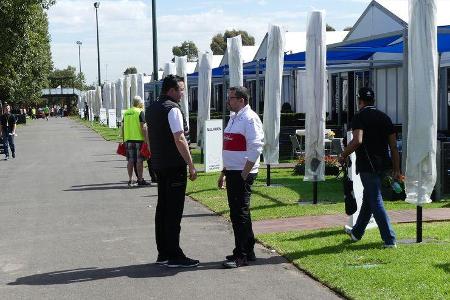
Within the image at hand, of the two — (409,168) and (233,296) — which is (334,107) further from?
(233,296)

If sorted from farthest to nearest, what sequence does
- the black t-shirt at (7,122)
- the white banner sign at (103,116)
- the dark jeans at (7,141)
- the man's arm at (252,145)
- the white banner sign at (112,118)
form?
the white banner sign at (103,116) → the white banner sign at (112,118) → the black t-shirt at (7,122) → the dark jeans at (7,141) → the man's arm at (252,145)

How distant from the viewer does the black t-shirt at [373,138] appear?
7.84 m

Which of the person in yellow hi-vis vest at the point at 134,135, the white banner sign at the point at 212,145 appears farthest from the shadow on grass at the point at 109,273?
the white banner sign at the point at 212,145

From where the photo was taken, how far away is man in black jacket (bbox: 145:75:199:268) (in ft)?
24.9

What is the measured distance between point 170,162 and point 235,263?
4.12ft

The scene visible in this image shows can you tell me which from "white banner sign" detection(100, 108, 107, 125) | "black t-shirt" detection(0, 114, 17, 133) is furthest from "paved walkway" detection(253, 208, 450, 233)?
"white banner sign" detection(100, 108, 107, 125)

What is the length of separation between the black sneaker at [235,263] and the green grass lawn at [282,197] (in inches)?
114

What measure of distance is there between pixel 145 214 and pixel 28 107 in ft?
316

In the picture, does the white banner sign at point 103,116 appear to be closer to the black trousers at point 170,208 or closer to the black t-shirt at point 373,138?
the black trousers at point 170,208

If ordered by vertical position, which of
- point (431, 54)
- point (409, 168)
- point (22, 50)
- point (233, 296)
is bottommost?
point (233, 296)

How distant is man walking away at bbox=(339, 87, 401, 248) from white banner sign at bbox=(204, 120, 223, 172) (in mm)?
8444

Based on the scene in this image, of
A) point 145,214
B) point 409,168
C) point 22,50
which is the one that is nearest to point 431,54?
point 409,168

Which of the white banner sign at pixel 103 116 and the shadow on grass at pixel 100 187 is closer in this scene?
the shadow on grass at pixel 100 187

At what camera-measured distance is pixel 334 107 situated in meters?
31.2
